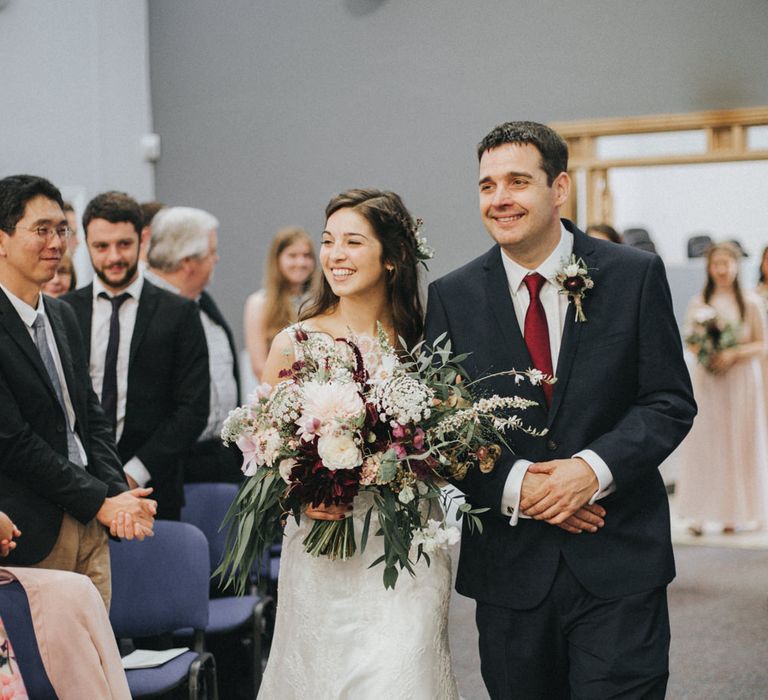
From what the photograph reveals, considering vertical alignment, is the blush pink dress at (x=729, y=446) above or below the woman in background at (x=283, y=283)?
below

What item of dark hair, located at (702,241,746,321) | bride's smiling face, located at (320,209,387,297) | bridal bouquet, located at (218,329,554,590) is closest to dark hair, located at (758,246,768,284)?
dark hair, located at (702,241,746,321)

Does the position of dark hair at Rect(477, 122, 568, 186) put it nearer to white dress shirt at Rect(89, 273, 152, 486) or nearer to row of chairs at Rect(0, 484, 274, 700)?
row of chairs at Rect(0, 484, 274, 700)

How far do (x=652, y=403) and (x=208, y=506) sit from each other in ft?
7.64

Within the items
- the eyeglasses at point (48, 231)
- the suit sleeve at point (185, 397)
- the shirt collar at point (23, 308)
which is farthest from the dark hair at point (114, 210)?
the shirt collar at point (23, 308)

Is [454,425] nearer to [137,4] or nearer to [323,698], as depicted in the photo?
[323,698]

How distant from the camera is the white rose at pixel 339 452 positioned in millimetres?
2674

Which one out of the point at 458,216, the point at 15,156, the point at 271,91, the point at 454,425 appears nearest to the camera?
the point at 454,425

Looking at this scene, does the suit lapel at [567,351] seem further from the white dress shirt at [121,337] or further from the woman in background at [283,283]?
the woman in background at [283,283]

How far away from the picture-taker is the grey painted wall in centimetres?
772

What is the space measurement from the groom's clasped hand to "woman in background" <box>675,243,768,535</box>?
18.8 feet

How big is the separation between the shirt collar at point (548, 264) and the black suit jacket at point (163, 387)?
1.94 meters

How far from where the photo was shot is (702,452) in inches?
330

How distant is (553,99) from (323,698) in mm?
5790

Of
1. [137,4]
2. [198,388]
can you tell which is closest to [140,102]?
[137,4]
